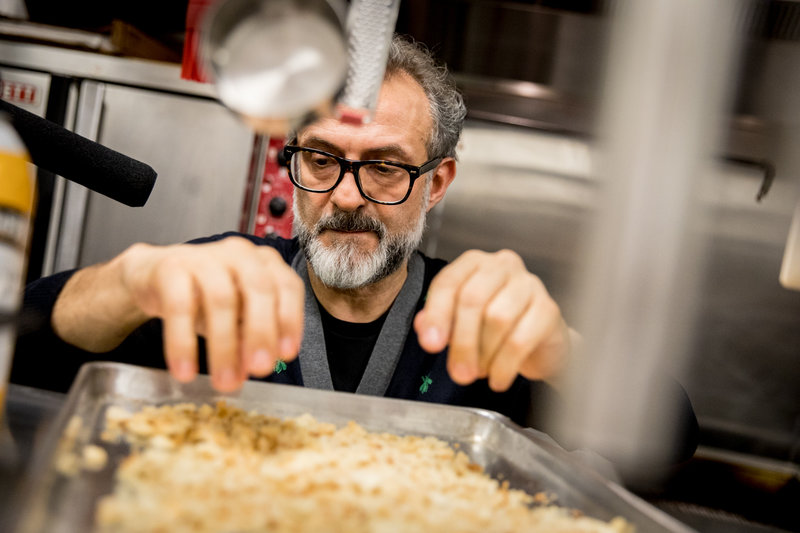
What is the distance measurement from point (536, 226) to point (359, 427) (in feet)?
7.12

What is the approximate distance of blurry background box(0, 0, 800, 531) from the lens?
7.08 feet

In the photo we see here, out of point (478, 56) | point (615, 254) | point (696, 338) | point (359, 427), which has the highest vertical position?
point (478, 56)

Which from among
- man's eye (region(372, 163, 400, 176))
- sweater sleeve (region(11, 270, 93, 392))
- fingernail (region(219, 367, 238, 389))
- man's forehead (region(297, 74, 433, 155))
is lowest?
sweater sleeve (region(11, 270, 93, 392))

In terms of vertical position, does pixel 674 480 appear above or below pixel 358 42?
below

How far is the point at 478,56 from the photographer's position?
8.21ft

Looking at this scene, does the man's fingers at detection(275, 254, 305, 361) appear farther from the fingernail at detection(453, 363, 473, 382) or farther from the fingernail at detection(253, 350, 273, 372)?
the fingernail at detection(453, 363, 473, 382)

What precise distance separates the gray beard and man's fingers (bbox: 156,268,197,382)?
73cm

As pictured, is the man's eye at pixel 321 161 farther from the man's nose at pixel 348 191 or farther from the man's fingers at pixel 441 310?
the man's fingers at pixel 441 310

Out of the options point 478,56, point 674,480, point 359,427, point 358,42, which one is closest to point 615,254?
point 359,427

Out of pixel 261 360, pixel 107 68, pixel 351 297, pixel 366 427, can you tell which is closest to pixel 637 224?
pixel 366 427

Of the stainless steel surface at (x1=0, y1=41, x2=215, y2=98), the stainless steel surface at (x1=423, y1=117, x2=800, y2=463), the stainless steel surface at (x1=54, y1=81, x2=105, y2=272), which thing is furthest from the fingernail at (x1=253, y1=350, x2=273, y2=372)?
the stainless steel surface at (x1=423, y1=117, x2=800, y2=463)

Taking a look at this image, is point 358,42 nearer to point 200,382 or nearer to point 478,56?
point 200,382

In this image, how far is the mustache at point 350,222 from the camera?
52.2 inches

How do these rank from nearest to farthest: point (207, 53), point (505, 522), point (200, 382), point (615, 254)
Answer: point (207, 53), point (505, 522), point (200, 382), point (615, 254)
